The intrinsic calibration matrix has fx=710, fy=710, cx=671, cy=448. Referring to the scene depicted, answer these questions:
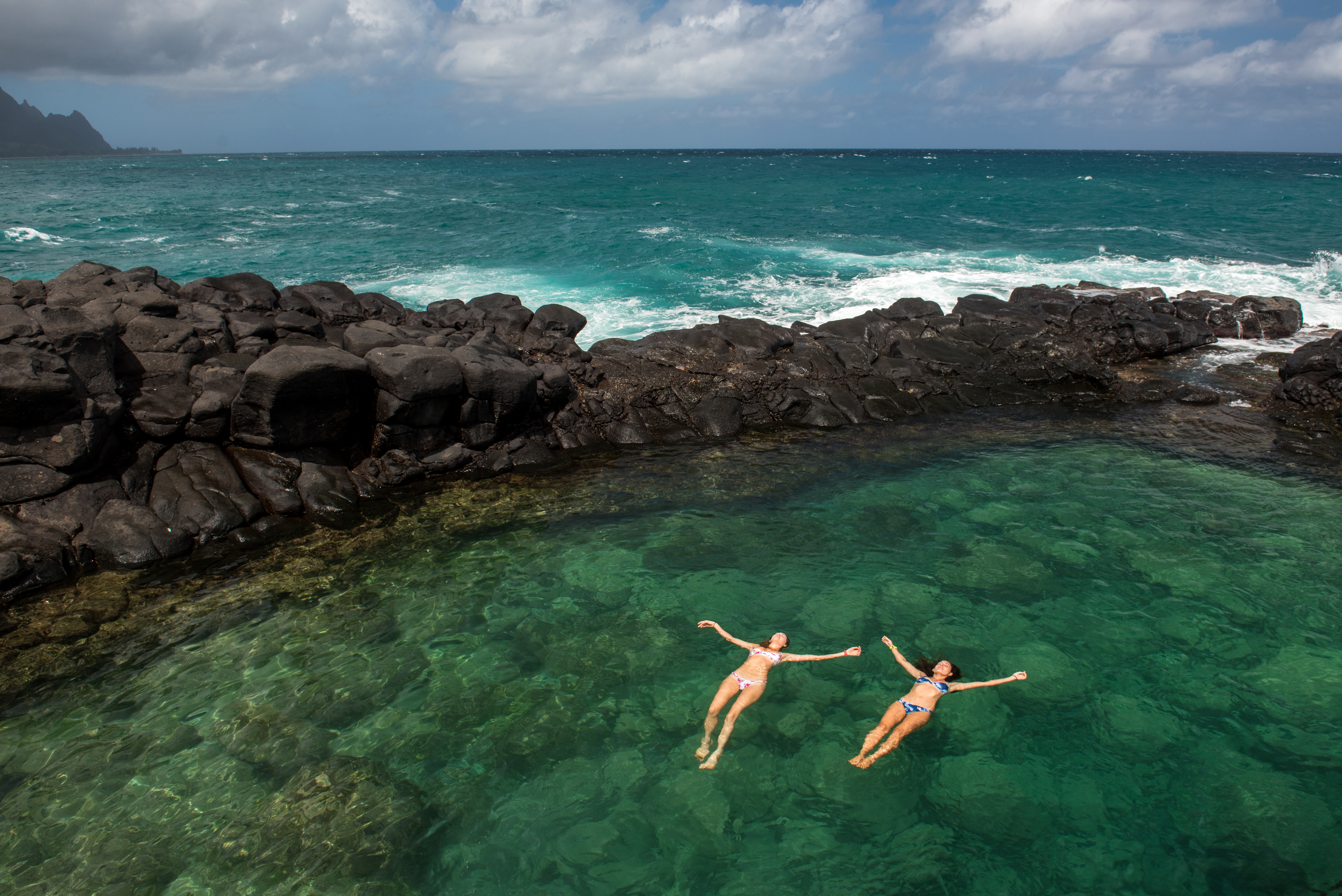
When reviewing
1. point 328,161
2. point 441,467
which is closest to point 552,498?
point 441,467

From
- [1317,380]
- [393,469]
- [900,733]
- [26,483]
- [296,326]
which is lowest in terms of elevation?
[900,733]

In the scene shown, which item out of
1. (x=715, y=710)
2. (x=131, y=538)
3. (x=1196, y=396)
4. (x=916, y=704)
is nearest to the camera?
(x=715, y=710)

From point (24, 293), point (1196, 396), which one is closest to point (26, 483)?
point (24, 293)

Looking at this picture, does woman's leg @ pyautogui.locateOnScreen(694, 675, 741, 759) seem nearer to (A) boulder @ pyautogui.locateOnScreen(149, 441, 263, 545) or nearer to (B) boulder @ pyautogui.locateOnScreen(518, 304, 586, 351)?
(A) boulder @ pyautogui.locateOnScreen(149, 441, 263, 545)

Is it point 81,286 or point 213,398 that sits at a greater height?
point 81,286

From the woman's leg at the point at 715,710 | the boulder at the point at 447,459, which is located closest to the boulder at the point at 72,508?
the boulder at the point at 447,459

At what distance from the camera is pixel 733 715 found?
9.04 m

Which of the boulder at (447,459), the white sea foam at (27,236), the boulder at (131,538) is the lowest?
the boulder at (131,538)

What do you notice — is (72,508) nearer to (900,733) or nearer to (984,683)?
(900,733)

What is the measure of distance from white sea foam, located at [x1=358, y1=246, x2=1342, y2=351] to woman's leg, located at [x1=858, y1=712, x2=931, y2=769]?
64.9 ft

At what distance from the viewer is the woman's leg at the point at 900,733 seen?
8719mm

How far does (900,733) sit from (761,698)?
1835 millimetres

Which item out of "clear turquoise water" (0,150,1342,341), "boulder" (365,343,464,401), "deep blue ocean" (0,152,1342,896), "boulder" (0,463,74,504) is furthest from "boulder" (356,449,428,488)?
"clear turquoise water" (0,150,1342,341)

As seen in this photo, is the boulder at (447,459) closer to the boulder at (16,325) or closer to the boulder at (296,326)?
the boulder at (296,326)
